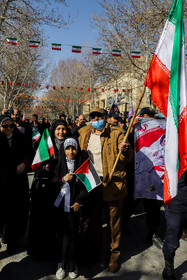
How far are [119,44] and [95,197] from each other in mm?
12245

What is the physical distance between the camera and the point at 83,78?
31.5 m

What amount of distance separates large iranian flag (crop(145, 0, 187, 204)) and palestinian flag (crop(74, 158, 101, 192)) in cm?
80

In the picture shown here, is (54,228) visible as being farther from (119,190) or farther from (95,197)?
(119,190)

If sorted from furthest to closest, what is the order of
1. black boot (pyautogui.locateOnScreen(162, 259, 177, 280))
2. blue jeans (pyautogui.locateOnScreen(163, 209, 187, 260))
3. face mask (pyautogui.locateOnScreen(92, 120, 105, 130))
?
face mask (pyautogui.locateOnScreen(92, 120, 105, 130)), black boot (pyautogui.locateOnScreen(162, 259, 177, 280)), blue jeans (pyautogui.locateOnScreen(163, 209, 187, 260))

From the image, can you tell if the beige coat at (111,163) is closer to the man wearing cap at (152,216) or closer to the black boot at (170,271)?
the man wearing cap at (152,216)

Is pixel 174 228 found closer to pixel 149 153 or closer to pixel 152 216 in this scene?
pixel 152 216

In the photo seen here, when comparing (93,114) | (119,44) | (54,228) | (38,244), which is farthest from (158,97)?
(119,44)

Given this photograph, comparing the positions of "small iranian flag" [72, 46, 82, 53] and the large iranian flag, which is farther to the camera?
"small iranian flag" [72, 46, 82, 53]

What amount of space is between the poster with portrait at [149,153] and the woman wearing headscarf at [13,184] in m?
1.80

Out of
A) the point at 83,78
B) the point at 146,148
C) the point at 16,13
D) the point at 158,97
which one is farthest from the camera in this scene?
the point at 83,78

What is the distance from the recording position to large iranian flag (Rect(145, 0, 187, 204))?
2.19 meters

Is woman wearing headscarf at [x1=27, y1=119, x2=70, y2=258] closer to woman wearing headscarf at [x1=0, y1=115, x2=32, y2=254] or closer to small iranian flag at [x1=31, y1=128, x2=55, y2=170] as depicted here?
small iranian flag at [x1=31, y1=128, x2=55, y2=170]

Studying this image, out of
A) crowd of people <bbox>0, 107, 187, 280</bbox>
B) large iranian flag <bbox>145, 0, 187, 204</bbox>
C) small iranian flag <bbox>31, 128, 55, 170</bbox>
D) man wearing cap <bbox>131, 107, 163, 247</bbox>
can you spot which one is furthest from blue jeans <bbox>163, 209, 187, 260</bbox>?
small iranian flag <bbox>31, 128, 55, 170</bbox>

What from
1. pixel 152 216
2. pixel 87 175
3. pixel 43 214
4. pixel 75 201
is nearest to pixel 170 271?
pixel 152 216
